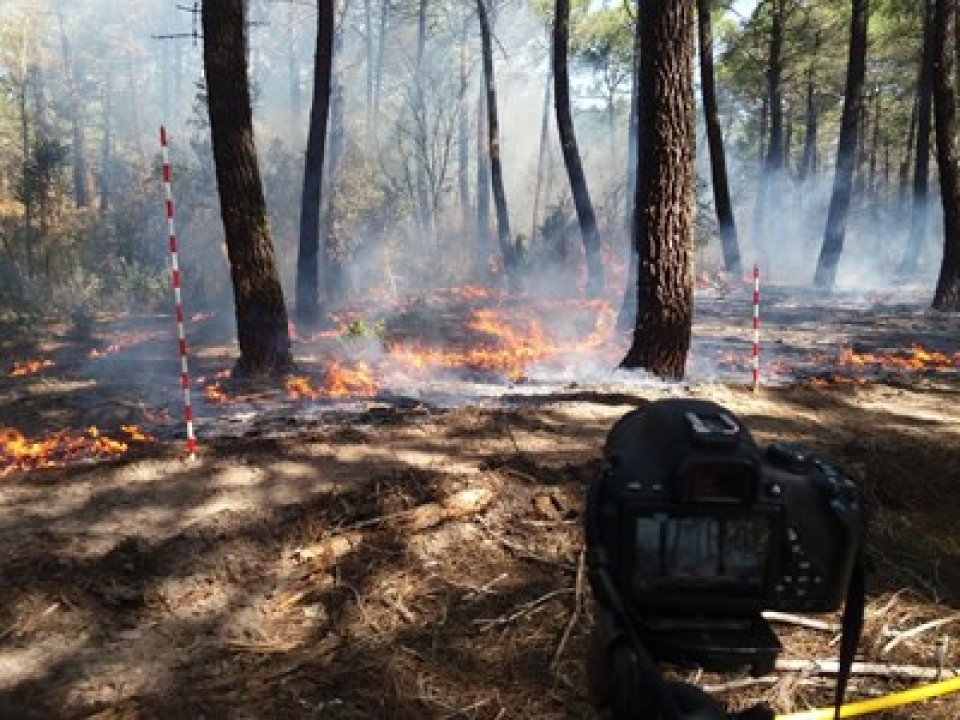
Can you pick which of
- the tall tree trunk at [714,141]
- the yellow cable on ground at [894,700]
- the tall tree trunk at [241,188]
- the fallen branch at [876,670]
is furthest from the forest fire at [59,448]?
the tall tree trunk at [714,141]

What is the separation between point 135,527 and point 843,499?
4.11 m

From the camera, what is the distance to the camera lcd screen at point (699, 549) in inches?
66.1

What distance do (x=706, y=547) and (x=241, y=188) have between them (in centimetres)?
937

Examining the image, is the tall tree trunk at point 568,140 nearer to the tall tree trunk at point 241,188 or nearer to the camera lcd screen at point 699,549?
the tall tree trunk at point 241,188

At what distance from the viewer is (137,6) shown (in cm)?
6444

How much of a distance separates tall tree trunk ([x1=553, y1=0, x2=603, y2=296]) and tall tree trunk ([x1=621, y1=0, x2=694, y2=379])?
1004cm

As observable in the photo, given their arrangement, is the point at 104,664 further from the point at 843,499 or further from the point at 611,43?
the point at 611,43

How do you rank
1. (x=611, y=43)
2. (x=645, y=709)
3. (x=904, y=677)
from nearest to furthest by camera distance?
(x=645, y=709) < (x=904, y=677) < (x=611, y=43)

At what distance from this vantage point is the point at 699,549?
170cm

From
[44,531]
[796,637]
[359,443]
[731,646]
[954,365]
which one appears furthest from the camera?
[954,365]

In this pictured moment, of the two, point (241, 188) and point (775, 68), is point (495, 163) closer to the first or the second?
point (775, 68)

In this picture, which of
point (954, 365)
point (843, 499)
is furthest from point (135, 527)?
point (954, 365)

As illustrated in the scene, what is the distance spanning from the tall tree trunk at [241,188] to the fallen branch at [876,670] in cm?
835

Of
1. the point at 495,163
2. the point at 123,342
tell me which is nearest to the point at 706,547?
the point at 123,342
